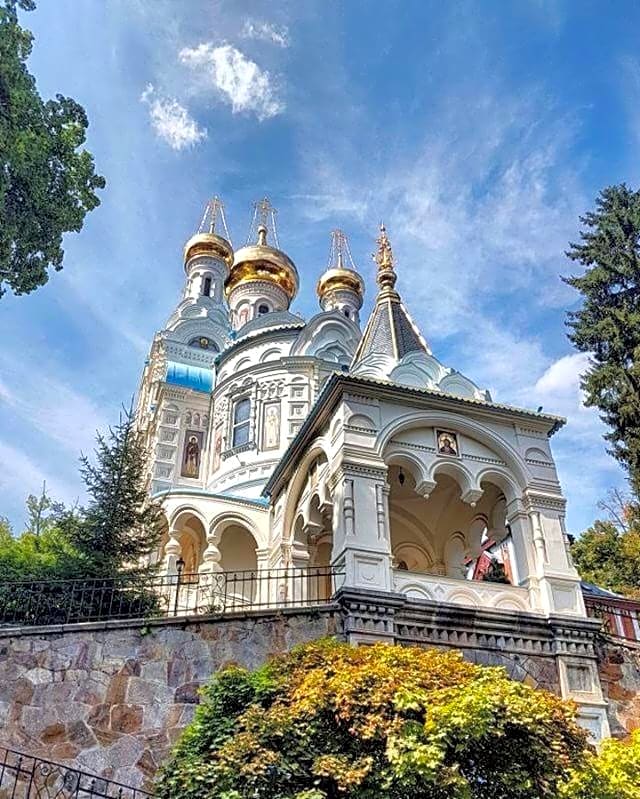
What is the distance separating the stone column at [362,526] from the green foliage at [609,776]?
4.02 meters

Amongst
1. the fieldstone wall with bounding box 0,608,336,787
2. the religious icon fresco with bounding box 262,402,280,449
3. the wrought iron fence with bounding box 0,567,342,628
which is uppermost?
the religious icon fresco with bounding box 262,402,280,449

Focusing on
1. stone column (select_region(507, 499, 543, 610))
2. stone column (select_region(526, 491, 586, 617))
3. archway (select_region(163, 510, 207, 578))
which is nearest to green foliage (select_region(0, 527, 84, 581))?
archway (select_region(163, 510, 207, 578))

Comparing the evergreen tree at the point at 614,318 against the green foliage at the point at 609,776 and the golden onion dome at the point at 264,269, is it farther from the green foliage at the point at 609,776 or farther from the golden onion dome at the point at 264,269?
the golden onion dome at the point at 264,269

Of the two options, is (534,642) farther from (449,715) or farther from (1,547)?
(1,547)

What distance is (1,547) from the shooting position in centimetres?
1440

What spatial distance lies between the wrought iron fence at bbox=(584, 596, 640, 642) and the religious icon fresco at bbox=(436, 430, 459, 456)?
3.97 metres

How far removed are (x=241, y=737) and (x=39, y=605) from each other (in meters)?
5.27

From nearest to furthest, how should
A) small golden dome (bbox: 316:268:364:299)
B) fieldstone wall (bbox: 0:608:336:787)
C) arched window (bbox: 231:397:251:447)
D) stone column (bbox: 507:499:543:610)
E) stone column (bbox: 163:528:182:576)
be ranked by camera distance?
fieldstone wall (bbox: 0:608:336:787), stone column (bbox: 507:499:543:610), stone column (bbox: 163:528:182:576), arched window (bbox: 231:397:251:447), small golden dome (bbox: 316:268:364:299)

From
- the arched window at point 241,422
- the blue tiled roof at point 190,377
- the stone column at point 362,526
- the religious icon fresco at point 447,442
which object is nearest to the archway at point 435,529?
the religious icon fresco at point 447,442

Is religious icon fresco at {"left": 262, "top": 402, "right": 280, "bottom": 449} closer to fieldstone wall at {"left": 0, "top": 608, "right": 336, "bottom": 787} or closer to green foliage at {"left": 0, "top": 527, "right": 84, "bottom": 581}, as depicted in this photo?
green foliage at {"left": 0, "top": 527, "right": 84, "bottom": 581}

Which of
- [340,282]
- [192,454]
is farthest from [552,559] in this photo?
[340,282]

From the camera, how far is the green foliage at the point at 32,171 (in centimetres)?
1038

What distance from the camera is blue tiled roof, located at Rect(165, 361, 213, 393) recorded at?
94.7ft

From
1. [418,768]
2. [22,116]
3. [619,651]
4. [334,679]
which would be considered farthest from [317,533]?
[22,116]
